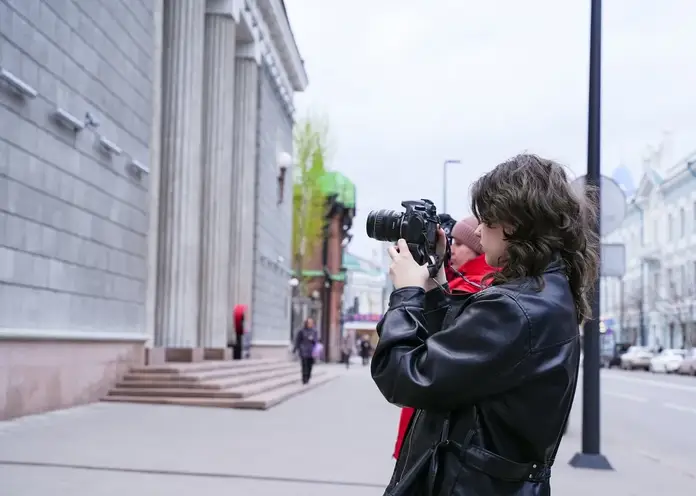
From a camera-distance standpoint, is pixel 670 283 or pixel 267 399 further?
pixel 670 283

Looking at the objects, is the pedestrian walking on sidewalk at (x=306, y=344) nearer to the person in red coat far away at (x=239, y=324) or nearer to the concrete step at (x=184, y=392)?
the person in red coat far away at (x=239, y=324)

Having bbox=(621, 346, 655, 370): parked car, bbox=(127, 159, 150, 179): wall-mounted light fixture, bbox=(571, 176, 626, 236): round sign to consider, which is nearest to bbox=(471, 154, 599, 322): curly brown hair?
bbox=(571, 176, 626, 236): round sign

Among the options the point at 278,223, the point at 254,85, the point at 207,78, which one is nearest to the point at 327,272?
the point at 278,223

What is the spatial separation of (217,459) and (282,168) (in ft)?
80.3

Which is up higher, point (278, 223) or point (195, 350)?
point (278, 223)

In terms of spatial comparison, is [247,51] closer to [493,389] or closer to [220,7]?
[220,7]

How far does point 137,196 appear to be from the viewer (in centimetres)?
1566

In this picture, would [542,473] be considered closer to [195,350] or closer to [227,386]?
[227,386]

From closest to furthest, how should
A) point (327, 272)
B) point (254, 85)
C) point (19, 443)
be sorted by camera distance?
point (19, 443) → point (254, 85) → point (327, 272)

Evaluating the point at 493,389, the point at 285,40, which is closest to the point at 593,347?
the point at 493,389

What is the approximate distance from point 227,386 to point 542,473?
13.7 m

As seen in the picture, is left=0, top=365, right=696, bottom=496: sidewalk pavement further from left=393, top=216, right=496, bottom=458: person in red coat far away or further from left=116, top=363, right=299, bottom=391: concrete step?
left=393, top=216, right=496, bottom=458: person in red coat far away

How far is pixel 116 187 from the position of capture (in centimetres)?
1444

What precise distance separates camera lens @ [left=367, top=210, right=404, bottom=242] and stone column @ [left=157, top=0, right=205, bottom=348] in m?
15.7
